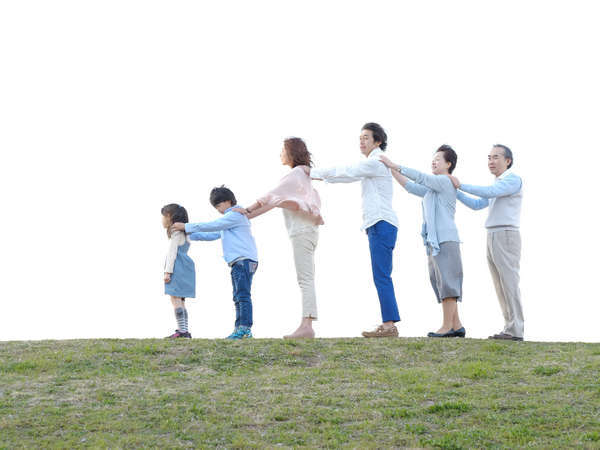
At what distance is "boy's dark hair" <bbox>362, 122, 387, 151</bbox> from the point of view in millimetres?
12754

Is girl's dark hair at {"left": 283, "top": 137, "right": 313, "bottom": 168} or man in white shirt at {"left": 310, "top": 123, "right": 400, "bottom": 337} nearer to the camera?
man in white shirt at {"left": 310, "top": 123, "right": 400, "bottom": 337}

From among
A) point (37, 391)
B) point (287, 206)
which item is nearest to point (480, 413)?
point (287, 206)

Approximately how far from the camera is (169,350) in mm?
12062

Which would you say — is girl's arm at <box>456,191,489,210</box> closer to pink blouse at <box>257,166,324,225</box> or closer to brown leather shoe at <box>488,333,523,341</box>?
brown leather shoe at <box>488,333,523,341</box>

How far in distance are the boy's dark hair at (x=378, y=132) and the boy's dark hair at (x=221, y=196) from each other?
2339 mm

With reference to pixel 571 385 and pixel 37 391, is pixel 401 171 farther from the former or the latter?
pixel 37 391

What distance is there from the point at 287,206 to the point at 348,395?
3456 mm

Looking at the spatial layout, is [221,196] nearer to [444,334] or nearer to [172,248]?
[172,248]

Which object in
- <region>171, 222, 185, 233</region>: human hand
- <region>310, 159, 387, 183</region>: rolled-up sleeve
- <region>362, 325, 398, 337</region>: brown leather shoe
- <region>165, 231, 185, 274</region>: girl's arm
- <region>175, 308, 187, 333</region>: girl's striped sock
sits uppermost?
<region>310, 159, 387, 183</region>: rolled-up sleeve

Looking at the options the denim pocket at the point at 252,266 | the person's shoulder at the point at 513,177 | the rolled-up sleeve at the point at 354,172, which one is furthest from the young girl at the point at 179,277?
the person's shoulder at the point at 513,177

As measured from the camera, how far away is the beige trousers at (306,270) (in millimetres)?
12461

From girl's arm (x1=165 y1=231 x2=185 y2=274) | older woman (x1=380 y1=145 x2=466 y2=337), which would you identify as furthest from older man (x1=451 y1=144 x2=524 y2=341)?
girl's arm (x1=165 y1=231 x2=185 y2=274)

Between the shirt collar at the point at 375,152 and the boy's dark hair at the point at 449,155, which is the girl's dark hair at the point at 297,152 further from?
the boy's dark hair at the point at 449,155

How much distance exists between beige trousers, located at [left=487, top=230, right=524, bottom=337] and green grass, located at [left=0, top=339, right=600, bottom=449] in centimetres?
40
